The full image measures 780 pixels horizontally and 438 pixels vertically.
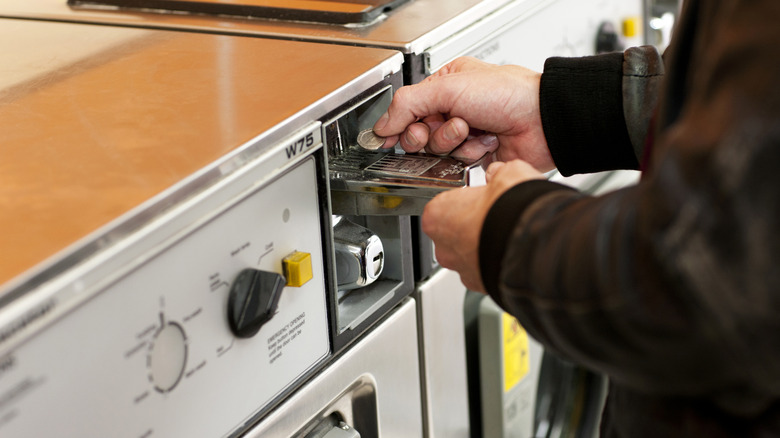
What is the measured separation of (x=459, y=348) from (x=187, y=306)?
17.9 inches

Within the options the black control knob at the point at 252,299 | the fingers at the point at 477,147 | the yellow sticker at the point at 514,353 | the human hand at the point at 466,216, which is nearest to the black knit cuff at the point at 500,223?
the human hand at the point at 466,216

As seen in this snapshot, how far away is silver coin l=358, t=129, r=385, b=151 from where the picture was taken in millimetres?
780

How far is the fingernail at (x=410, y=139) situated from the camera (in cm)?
78

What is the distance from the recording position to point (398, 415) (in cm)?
84

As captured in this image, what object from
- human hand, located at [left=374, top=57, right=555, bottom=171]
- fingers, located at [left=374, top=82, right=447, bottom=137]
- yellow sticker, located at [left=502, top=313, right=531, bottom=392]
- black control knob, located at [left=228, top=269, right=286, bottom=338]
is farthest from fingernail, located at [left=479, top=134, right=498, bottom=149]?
black control knob, located at [left=228, top=269, right=286, bottom=338]

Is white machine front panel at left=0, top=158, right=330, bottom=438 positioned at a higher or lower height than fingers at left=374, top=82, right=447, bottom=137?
lower

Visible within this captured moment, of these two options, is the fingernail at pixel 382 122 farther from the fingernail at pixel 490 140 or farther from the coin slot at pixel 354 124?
the fingernail at pixel 490 140

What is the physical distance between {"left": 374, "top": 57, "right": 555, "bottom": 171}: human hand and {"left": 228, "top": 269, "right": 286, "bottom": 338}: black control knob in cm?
22

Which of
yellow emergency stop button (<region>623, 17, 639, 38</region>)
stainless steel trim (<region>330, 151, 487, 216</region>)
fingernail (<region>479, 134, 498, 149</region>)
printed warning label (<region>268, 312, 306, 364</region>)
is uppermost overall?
yellow emergency stop button (<region>623, 17, 639, 38</region>)

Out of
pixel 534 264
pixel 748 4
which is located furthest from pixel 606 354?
pixel 748 4

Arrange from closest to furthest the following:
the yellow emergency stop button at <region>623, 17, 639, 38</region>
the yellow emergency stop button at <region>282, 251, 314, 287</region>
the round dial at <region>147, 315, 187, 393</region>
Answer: the round dial at <region>147, 315, 187, 393</region>, the yellow emergency stop button at <region>282, 251, 314, 287</region>, the yellow emergency stop button at <region>623, 17, 639, 38</region>

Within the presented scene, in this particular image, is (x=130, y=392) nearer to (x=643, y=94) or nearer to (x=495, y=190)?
(x=495, y=190)

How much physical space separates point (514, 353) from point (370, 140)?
16.5 inches

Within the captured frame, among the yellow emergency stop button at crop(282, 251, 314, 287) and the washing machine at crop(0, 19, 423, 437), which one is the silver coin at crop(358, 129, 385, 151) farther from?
the yellow emergency stop button at crop(282, 251, 314, 287)
